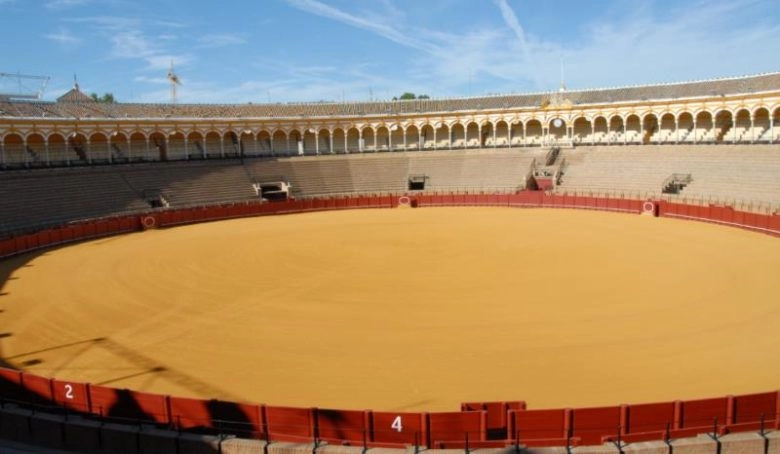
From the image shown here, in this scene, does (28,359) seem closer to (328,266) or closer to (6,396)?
(6,396)

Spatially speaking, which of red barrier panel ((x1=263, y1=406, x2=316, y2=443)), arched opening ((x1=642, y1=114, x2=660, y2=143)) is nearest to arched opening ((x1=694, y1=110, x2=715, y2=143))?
arched opening ((x1=642, y1=114, x2=660, y2=143))

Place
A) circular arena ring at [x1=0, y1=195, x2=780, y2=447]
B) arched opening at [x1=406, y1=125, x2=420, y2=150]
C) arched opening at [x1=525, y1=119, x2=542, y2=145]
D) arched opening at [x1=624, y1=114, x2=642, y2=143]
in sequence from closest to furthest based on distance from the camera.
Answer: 1. circular arena ring at [x1=0, y1=195, x2=780, y2=447]
2. arched opening at [x1=624, y1=114, x2=642, y2=143]
3. arched opening at [x1=525, y1=119, x2=542, y2=145]
4. arched opening at [x1=406, y1=125, x2=420, y2=150]

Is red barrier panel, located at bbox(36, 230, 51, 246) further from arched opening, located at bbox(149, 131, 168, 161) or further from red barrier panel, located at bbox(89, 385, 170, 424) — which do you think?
red barrier panel, located at bbox(89, 385, 170, 424)

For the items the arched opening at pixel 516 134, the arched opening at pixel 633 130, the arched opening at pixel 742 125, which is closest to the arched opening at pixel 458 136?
the arched opening at pixel 516 134

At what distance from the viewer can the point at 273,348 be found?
506 inches

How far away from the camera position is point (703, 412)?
8.37 meters

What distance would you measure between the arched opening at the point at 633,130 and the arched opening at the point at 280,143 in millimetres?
29807

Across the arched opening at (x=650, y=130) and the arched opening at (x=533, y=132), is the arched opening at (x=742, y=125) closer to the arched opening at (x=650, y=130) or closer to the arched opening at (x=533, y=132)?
the arched opening at (x=650, y=130)

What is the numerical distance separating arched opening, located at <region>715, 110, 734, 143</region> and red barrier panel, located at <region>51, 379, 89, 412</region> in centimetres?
4495

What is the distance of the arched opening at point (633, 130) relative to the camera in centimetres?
4841

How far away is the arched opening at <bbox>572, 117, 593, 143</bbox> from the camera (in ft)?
169

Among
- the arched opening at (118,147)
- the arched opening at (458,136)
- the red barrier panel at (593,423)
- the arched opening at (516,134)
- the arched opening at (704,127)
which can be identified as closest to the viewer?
the red barrier panel at (593,423)

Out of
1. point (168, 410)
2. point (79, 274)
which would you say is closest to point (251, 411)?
point (168, 410)

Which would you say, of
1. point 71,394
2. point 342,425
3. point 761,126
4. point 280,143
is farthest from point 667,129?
point 71,394
